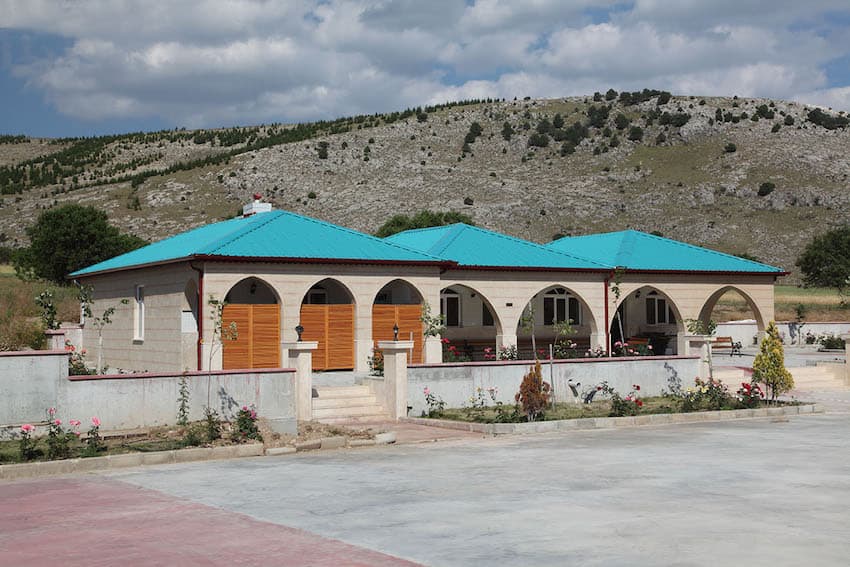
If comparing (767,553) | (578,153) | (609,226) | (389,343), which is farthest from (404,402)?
(578,153)

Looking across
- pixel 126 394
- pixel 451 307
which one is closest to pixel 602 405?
pixel 451 307

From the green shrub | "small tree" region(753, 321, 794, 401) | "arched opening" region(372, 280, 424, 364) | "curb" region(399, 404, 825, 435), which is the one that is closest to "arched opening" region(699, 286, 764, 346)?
"small tree" region(753, 321, 794, 401)

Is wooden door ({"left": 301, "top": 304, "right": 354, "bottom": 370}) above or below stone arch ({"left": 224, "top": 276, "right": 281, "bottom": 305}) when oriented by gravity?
below

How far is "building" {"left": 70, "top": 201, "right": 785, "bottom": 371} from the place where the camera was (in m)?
25.6

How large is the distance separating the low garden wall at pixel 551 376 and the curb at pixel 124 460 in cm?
630

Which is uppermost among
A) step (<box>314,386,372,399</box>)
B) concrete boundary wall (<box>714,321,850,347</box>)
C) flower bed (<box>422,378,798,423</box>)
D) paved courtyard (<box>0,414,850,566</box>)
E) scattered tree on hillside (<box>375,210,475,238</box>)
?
scattered tree on hillside (<box>375,210,475,238</box>)

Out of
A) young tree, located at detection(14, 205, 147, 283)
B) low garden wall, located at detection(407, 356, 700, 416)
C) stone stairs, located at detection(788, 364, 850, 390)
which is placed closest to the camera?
low garden wall, located at detection(407, 356, 700, 416)

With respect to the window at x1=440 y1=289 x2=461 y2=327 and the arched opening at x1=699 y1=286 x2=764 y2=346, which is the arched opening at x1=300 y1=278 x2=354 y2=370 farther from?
the arched opening at x1=699 y1=286 x2=764 y2=346

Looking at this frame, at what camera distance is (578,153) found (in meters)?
106

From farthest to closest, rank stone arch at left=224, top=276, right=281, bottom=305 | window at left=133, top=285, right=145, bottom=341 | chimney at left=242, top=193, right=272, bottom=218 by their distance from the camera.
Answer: chimney at left=242, top=193, right=272, bottom=218
window at left=133, top=285, right=145, bottom=341
stone arch at left=224, top=276, right=281, bottom=305

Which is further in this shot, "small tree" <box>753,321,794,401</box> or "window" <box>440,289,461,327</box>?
"window" <box>440,289,461,327</box>

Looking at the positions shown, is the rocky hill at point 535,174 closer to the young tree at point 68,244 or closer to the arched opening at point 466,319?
the young tree at point 68,244

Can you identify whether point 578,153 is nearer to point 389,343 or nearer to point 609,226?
point 609,226

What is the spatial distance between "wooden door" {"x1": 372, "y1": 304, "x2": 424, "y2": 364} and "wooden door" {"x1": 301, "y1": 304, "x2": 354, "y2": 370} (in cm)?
86
